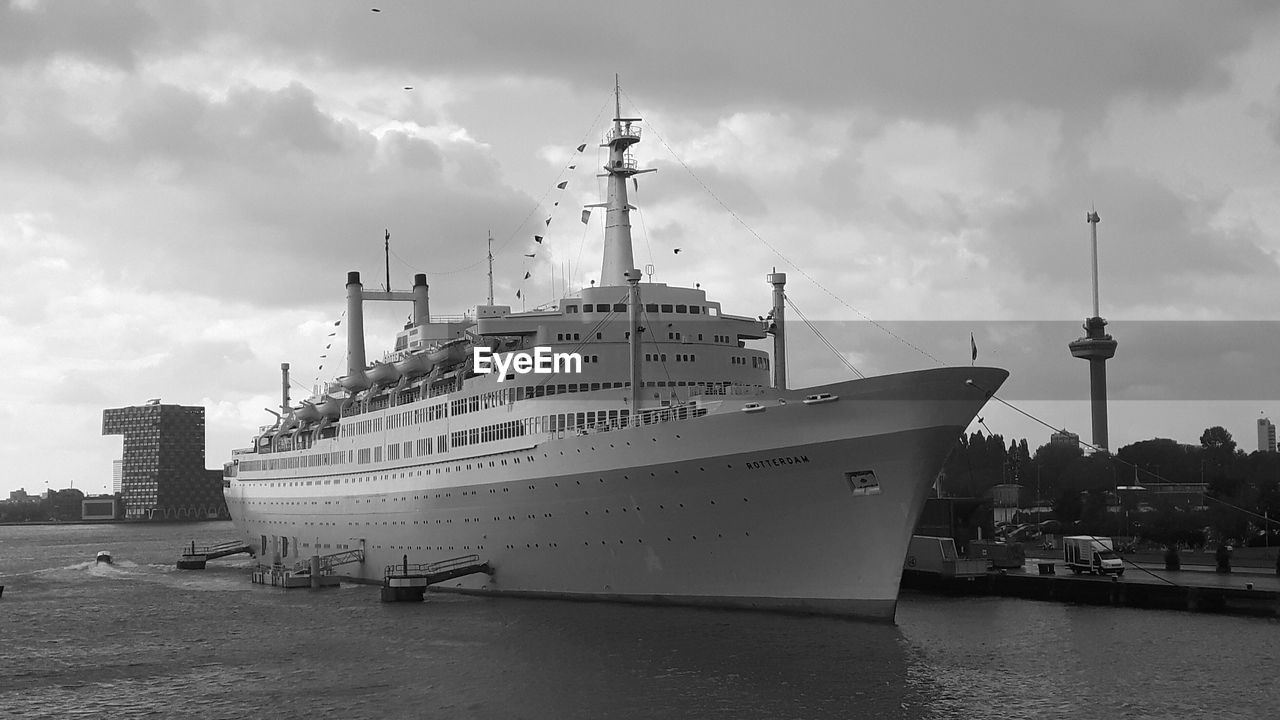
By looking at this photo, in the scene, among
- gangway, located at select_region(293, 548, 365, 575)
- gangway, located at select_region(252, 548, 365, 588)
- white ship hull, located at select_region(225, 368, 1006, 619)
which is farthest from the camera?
gangway, located at select_region(252, 548, 365, 588)

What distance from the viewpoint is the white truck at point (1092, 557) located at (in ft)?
148

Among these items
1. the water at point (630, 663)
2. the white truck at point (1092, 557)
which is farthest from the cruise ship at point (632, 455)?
the white truck at point (1092, 557)

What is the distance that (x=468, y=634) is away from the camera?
3403cm

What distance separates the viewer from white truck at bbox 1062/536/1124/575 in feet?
148

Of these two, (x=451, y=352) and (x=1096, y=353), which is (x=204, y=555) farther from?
(x=1096, y=353)

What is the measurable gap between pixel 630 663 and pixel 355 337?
35370 millimetres

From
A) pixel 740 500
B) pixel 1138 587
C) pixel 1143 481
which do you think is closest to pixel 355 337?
pixel 740 500

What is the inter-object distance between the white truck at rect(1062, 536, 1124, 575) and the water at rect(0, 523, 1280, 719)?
186 inches

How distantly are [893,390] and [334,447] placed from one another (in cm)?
3211

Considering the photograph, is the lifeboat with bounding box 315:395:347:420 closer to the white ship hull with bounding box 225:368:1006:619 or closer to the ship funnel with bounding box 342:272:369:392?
the ship funnel with bounding box 342:272:369:392

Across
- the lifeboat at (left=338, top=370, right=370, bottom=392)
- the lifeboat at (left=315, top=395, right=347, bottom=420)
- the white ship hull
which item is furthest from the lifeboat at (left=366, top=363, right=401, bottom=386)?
the white ship hull

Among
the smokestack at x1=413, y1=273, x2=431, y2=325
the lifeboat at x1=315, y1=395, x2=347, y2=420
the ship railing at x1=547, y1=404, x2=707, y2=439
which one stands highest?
the smokestack at x1=413, y1=273, x2=431, y2=325

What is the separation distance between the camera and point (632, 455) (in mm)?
34000

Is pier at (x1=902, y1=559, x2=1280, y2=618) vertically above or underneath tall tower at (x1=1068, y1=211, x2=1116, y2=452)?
underneath
